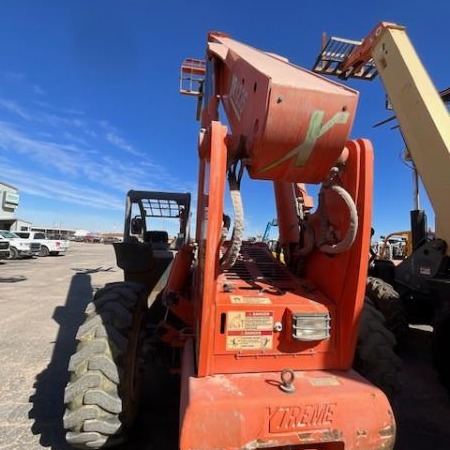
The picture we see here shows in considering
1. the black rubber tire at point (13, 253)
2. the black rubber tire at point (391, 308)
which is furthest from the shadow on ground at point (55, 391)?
the black rubber tire at point (13, 253)

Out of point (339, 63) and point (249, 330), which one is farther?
point (339, 63)

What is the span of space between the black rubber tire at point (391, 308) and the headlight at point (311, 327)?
11.2 feet

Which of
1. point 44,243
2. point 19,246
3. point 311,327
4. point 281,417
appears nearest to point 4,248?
point 19,246

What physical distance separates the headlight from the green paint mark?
1072 millimetres

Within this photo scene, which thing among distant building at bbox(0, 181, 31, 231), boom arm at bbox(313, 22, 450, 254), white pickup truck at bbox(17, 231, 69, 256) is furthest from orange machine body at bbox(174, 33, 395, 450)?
distant building at bbox(0, 181, 31, 231)

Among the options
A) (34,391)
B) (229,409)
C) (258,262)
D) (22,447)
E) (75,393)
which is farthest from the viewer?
(34,391)

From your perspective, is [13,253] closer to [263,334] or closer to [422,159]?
[422,159]

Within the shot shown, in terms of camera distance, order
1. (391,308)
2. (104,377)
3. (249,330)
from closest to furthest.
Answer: (249,330)
(104,377)
(391,308)

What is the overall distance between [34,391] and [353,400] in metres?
3.58

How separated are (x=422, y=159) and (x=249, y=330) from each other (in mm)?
3258

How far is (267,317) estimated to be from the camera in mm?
2795

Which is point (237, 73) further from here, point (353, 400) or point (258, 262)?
point (353, 400)

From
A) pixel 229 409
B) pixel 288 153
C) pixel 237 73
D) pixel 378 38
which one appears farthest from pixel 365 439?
pixel 378 38

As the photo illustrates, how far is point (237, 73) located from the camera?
117 inches
